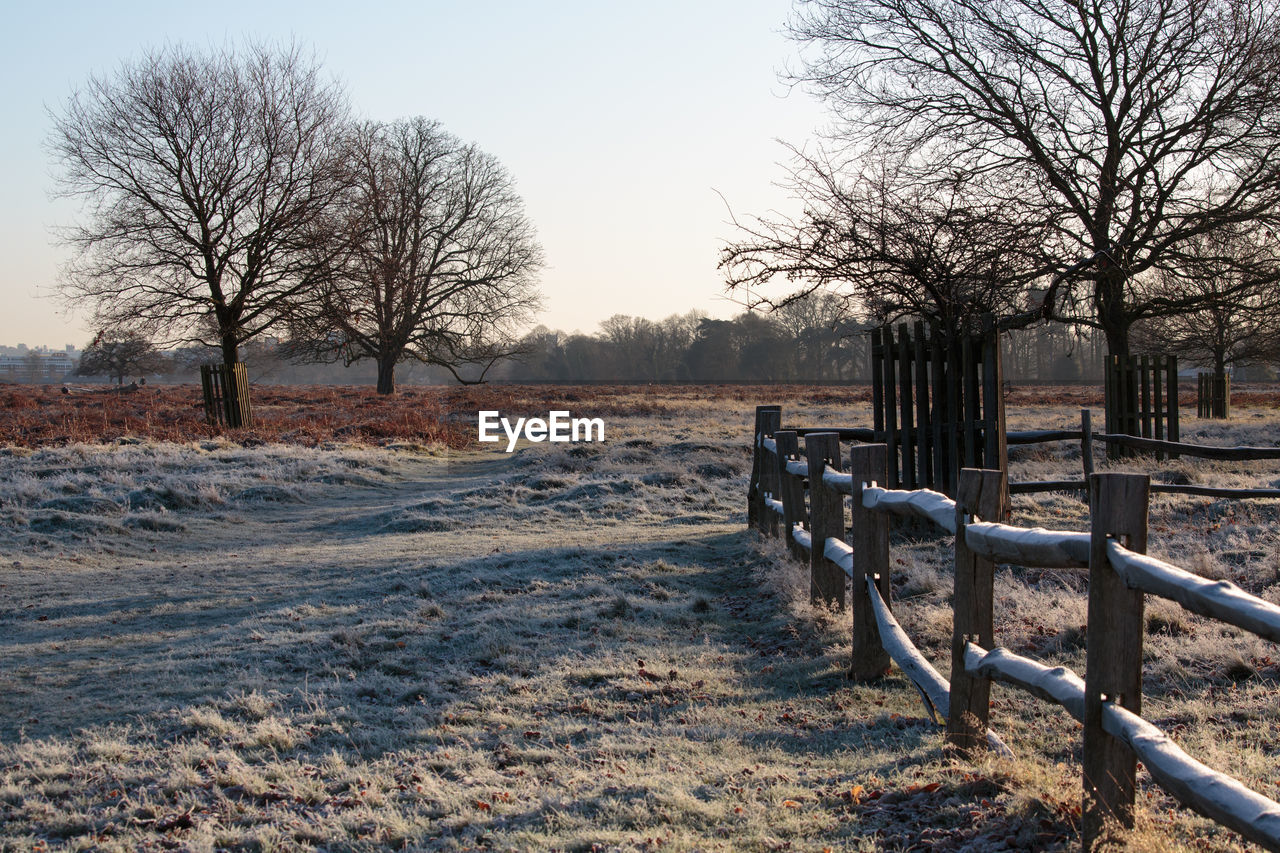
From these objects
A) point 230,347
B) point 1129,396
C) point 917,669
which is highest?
point 230,347

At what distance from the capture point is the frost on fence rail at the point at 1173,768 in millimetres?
2109

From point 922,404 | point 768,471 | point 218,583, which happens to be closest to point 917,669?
point 922,404

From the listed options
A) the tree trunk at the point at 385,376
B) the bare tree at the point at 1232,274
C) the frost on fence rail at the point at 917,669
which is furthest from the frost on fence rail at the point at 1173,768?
the tree trunk at the point at 385,376

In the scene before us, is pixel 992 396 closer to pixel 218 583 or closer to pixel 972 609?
pixel 972 609

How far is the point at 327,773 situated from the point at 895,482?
7.05 m

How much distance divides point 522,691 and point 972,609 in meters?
2.62

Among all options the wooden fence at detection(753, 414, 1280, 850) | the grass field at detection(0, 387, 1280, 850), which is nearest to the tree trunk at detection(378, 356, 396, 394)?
the grass field at detection(0, 387, 1280, 850)

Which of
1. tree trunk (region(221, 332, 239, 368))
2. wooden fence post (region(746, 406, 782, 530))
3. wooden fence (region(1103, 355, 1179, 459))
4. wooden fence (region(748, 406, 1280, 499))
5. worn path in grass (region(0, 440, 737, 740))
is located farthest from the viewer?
tree trunk (region(221, 332, 239, 368))

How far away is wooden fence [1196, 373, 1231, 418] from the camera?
92.9 ft

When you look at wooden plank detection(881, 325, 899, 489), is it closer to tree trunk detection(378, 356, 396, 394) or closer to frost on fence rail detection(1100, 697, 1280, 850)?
frost on fence rail detection(1100, 697, 1280, 850)

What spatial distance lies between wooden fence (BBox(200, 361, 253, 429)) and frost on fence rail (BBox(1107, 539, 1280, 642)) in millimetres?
21811

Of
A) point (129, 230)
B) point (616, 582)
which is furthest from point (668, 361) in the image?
point (616, 582)

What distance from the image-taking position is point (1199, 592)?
2361 mm

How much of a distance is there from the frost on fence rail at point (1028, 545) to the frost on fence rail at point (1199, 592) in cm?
17
